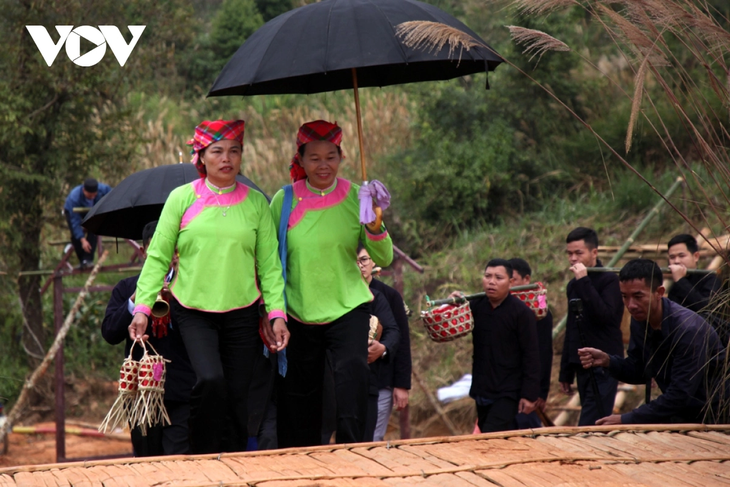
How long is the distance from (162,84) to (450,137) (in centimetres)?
746

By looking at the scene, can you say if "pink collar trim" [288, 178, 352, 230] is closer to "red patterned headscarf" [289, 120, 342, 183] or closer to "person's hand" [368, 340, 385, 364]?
"red patterned headscarf" [289, 120, 342, 183]

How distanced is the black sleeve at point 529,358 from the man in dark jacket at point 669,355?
2.99 feet

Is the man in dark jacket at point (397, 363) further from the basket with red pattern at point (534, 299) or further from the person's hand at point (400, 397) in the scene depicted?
the basket with red pattern at point (534, 299)

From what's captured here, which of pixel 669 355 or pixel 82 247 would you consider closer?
pixel 669 355

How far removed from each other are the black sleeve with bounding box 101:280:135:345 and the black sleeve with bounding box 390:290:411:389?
1.92 meters

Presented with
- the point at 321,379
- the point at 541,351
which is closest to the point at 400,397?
the point at 541,351

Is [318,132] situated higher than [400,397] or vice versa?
[318,132]

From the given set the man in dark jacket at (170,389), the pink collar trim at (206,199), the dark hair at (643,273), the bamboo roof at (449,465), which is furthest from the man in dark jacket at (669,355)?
the man in dark jacket at (170,389)

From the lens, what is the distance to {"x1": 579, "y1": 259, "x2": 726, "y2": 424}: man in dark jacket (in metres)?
4.15

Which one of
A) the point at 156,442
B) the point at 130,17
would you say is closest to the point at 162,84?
the point at 130,17

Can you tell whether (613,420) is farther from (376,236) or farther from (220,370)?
(220,370)

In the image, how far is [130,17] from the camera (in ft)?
35.4

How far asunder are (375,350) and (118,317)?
5.56 ft

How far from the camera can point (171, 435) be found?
455 cm
